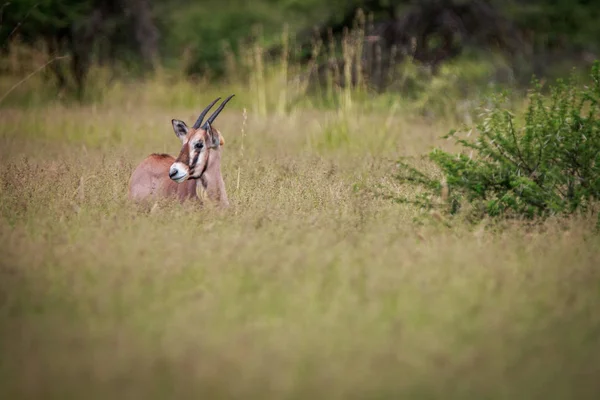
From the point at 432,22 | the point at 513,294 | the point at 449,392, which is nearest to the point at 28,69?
the point at 432,22

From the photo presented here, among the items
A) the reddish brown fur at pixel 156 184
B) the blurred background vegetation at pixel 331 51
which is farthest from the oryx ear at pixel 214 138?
the blurred background vegetation at pixel 331 51

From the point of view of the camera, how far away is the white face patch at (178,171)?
6984 mm

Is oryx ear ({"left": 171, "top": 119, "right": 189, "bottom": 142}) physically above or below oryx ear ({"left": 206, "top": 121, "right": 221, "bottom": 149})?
above

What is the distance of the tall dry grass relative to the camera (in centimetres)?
391

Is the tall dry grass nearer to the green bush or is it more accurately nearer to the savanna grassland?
the savanna grassland

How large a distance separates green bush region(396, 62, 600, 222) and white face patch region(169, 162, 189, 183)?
1658 millimetres

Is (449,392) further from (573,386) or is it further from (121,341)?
(121,341)

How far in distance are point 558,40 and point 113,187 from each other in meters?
13.3

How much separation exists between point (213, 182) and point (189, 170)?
0.90ft

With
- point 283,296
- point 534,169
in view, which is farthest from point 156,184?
point 534,169

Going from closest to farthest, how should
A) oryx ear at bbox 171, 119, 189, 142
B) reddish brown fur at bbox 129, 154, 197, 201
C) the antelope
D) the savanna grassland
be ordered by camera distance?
the savanna grassland, the antelope, oryx ear at bbox 171, 119, 189, 142, reddish brown fur at bbox 129, 154, 197, 201

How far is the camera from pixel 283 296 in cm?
495

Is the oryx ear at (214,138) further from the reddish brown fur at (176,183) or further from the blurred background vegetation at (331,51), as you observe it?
the blurred background vegetation at (331,51)

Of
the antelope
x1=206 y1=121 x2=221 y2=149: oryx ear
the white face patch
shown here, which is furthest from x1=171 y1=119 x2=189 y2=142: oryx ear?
the white face patch
